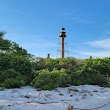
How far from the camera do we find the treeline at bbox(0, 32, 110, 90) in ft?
46.4

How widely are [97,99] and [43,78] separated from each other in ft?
11.4

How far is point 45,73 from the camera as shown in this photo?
48.4 feet

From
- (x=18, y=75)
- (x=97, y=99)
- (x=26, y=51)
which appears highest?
(x=26, y=51)

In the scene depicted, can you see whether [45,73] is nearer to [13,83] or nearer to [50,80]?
[50,80]

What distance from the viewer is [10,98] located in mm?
10758

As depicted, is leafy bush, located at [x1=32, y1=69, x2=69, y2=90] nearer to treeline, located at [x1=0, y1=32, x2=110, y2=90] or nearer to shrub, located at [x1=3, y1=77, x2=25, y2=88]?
treeline, located at [x1=0, y1=32, x2=110, y2=90]

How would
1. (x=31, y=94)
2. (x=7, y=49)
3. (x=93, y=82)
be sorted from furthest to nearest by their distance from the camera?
(x=7, y=49) → (x=93, y=82) → (x=31, y=94)

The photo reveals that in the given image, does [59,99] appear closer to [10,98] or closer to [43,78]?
[10,98]

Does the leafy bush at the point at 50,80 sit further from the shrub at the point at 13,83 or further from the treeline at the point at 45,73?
the shrub at the point at 13,83

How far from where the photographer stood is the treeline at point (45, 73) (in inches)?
556

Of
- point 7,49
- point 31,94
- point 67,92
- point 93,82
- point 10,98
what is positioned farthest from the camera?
point 7,49

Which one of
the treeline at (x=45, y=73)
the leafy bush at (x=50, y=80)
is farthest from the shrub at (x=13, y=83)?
the leafy bush at (x=50, y=80)

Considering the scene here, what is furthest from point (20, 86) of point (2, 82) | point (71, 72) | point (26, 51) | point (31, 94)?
point (26, 51)

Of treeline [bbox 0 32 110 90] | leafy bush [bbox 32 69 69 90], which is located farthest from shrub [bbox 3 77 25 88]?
leafy bush [bbox 32 69 69 90]
